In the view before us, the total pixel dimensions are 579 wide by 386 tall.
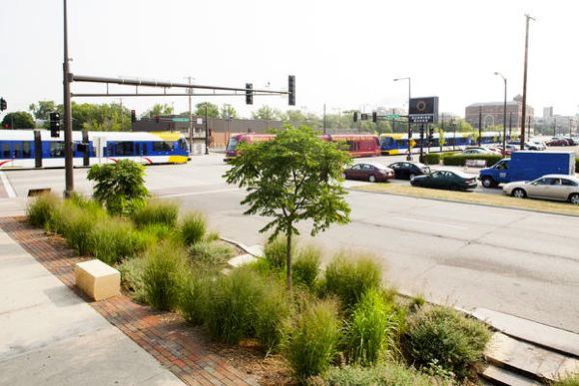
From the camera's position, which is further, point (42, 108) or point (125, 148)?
point (42, 108)

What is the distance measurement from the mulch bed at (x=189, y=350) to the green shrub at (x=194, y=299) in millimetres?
163

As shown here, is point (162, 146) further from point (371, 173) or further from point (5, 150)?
point (371, 173)

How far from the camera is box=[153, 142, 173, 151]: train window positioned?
44.7 m

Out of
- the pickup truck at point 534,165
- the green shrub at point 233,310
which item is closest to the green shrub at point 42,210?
the green shrub at point 233,310

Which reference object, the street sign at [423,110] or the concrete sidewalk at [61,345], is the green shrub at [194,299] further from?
the street sign at [423,110]

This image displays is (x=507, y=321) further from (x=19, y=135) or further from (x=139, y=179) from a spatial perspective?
(x=19, y=135)

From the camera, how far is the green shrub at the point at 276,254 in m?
9.40

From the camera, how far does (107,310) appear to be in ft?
25.1

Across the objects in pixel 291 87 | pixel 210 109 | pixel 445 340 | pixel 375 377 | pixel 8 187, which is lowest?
pixel 445 340

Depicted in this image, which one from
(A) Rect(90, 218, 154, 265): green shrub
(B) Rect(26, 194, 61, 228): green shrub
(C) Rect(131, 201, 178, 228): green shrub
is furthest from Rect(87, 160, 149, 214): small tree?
(A) Rect(90, 218, 154, 265): green shrub

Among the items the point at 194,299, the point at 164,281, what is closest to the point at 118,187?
the point at 164,281

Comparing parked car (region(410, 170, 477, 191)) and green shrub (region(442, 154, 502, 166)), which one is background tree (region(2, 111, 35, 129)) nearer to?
green shrub (region(442, 154, 502, 166))

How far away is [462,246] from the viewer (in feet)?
43.3

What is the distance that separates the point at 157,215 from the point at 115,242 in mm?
2913
